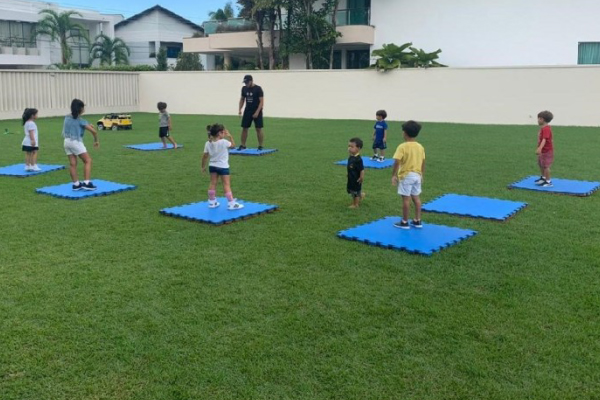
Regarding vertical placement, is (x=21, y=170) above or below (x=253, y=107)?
below

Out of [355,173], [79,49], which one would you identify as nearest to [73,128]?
[355,173]

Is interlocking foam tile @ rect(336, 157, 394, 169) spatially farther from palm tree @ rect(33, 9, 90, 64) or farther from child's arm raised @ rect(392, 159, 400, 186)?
palm tree @ rect(33, 9, 90, 64)

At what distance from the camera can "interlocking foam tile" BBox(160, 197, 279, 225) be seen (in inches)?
254

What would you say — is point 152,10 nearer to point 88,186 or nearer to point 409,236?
point 88,186

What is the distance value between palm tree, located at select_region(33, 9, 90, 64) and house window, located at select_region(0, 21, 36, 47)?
60cm

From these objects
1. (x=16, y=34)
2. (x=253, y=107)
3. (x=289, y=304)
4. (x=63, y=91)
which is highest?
(x=16, y=34)

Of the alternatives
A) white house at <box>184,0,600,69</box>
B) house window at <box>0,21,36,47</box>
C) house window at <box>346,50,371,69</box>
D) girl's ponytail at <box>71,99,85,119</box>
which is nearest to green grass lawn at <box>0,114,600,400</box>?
girl's ponytail at <box>71,99,85,119</box>

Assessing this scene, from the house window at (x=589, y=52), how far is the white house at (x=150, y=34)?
34.8m

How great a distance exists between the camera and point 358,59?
2900 centimetres

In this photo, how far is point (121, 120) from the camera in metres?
17.6

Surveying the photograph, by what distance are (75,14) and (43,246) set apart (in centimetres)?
4360

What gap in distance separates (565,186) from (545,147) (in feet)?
2.11

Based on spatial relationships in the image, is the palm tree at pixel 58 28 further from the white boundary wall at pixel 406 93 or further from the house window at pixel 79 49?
the white boundary wall at pixel 406 93

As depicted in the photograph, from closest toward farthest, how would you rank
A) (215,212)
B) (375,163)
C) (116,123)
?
1. (215,212)
2. (375,163)
3. (116,123)
